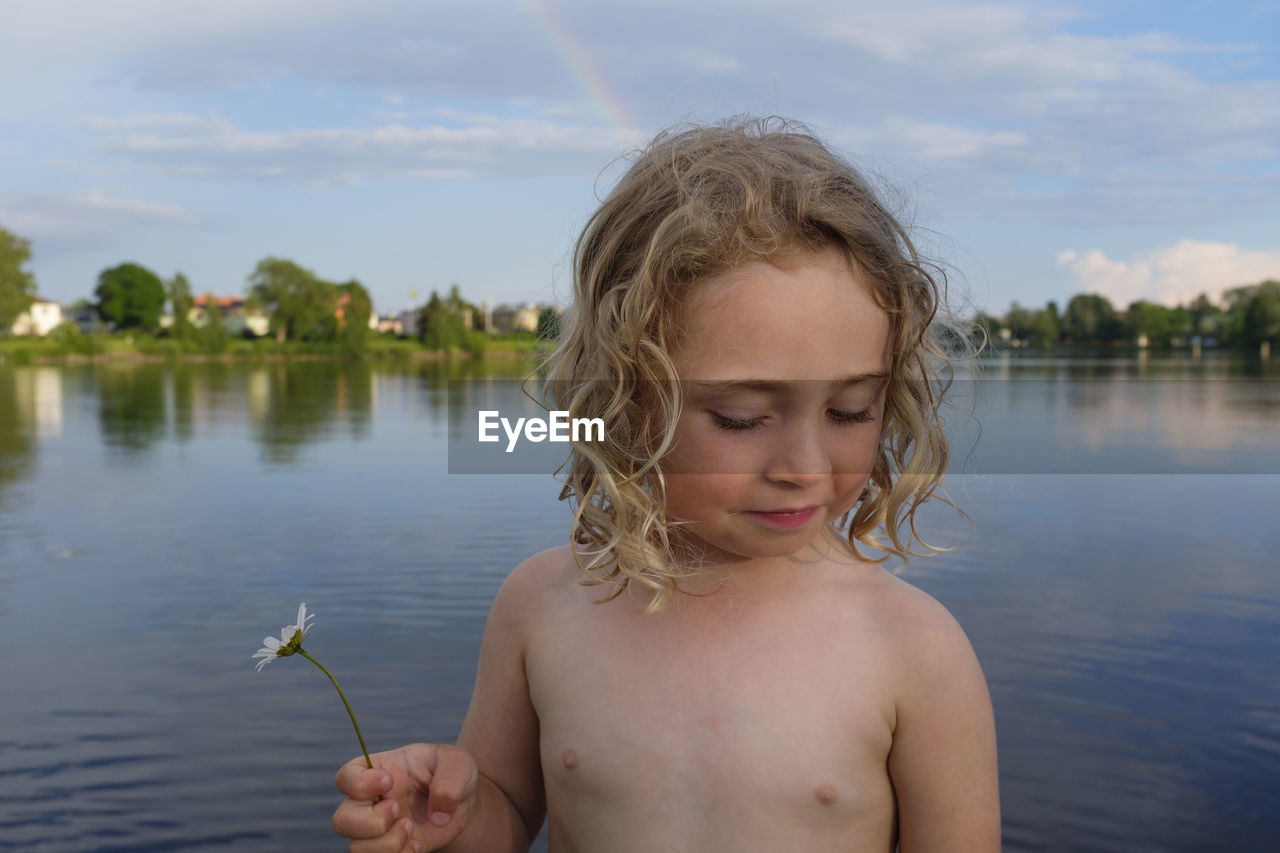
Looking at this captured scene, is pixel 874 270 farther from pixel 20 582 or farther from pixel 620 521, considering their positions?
pixel 20 582

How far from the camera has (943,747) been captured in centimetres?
157

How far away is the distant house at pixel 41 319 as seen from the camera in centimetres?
10019

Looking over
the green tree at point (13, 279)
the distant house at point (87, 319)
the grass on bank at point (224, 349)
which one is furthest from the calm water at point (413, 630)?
the distant house at point (87, 319)

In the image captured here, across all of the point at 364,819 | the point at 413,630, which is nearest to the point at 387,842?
the point at 364,819

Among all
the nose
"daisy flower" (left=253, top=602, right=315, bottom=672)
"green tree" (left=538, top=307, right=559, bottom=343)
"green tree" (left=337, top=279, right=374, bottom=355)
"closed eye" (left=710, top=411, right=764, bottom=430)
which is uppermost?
"green tree" (left=337, top=279, right=374, bottom=355)

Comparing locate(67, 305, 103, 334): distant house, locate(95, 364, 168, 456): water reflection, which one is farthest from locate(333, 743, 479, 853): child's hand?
locate(67, 305, 103, 334): distant house

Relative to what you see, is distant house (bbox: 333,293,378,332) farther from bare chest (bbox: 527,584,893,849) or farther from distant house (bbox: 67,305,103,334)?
→ bare chest (bbox: 527,584,893,849)

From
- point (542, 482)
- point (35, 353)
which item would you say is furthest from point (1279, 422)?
point (35, 353)

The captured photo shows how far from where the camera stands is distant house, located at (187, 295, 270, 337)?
110 meters

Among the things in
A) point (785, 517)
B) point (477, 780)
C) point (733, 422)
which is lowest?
point (477, 780)

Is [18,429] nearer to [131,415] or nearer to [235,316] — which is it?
[131,415]

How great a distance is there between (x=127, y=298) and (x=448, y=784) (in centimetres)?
11250

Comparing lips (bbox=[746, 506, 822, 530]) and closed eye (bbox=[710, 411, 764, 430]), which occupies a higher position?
closed eye (bbox=[710, 411, 764, 430])

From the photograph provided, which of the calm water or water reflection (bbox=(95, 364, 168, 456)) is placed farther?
water reflection (bbox=(95, 364, 168, 456))
